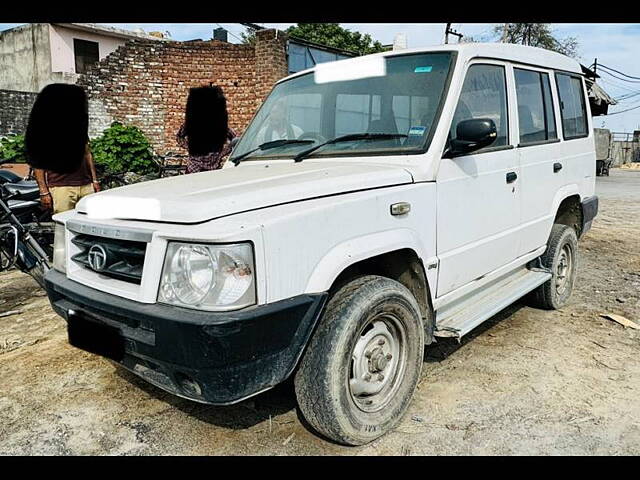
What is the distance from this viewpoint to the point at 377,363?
8.95ft

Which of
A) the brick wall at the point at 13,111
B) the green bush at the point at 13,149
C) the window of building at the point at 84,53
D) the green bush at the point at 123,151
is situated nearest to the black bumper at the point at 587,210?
the green bush at the point at 123,151

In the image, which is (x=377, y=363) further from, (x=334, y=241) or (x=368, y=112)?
(x=368, y=112)

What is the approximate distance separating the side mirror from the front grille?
179 cm

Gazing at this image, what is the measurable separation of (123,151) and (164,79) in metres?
2.74

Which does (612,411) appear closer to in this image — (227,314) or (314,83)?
(227,314)

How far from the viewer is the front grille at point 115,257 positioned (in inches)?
91.4

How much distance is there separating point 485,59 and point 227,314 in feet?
8.24

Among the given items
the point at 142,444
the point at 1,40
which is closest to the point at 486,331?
the point at 142,444

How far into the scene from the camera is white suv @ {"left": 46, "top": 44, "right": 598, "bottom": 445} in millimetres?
2148

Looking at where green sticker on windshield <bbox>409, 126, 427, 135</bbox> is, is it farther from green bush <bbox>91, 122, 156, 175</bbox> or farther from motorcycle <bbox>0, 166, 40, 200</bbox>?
green bush <bbox>91, 122, 156, 175</bbox>

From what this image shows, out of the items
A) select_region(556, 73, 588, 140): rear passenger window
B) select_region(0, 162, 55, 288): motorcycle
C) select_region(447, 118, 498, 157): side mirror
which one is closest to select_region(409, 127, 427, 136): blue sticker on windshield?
select_region(447, 118, 498, 157): side mirror

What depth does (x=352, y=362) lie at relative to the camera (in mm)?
2621

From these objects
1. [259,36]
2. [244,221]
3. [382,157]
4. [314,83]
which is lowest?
[244,221]

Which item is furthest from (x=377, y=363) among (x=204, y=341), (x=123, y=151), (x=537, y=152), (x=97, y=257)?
(x=123, y=151)
